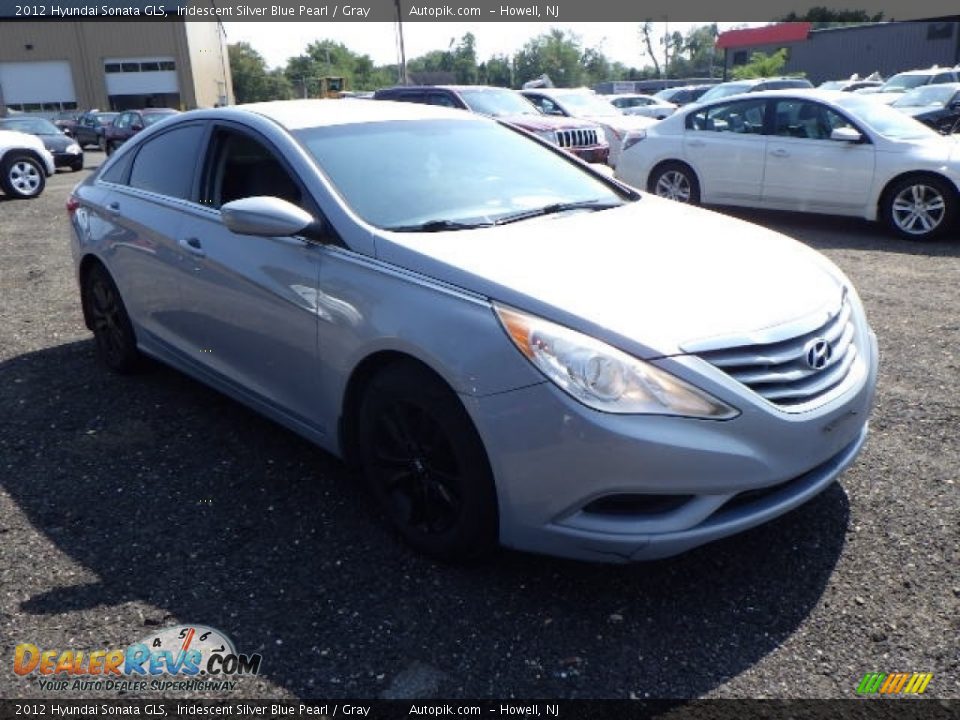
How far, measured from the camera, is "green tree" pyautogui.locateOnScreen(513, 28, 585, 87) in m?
107

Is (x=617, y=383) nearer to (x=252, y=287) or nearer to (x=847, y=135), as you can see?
(x=252, y=287)

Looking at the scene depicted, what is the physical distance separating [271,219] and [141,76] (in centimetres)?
5697

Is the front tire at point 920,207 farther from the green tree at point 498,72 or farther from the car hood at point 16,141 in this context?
the green tree at point 498,72

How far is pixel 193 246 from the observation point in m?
3.81

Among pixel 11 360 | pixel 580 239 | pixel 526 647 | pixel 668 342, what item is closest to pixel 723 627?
pixel 526 647

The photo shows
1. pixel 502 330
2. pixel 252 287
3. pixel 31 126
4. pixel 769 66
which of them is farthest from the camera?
pixel 769 66

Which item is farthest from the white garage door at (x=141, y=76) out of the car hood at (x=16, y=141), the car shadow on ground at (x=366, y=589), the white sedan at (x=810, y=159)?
the car shadow on ground at (x=366, y=589)

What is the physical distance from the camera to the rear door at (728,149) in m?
9.02

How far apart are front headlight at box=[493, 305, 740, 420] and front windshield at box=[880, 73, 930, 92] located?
26.0m

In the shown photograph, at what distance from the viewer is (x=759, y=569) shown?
9.32ft

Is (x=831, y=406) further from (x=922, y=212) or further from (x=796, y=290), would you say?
(x=922, y=212)

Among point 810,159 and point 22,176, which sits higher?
point 810,159

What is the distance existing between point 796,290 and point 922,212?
6.34 meters

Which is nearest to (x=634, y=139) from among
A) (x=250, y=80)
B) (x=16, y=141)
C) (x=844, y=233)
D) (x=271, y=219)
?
(x=844, y=233)
